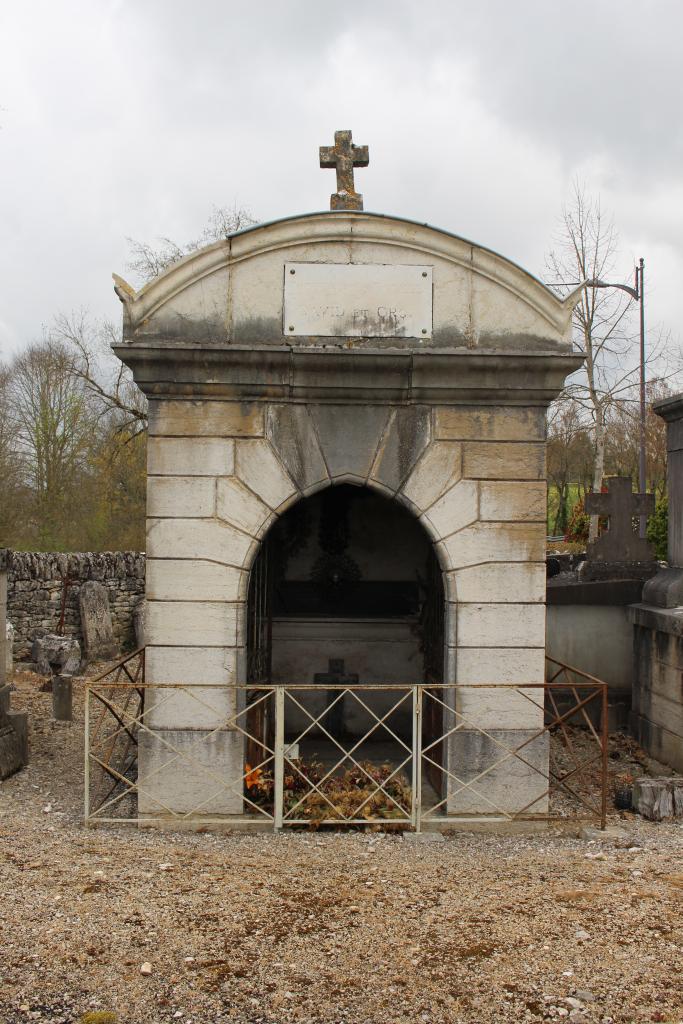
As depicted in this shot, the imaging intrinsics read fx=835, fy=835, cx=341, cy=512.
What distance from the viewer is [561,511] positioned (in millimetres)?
43500

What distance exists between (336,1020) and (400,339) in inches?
190

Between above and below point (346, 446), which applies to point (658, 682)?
below

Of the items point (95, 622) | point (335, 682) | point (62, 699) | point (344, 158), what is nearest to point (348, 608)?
point (335, 682)

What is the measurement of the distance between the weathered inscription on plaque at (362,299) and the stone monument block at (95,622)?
37.3ft

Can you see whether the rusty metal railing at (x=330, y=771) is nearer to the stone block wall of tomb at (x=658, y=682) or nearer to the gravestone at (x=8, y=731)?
the gravestone at (x=8, y=731)

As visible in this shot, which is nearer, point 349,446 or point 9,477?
point 349,446

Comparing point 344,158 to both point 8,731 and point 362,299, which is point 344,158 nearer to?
point 362,299

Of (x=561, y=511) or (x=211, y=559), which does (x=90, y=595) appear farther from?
(x=561, y=511)

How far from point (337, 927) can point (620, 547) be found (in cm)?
665

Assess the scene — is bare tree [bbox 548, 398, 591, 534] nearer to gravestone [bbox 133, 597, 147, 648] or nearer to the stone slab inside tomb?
gravestone [bbox 133, 597, 147, 648]

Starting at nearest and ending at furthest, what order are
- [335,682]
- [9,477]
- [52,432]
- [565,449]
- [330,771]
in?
[330,771] < [335,682] < [9,477] < [52,432] < [565,449]

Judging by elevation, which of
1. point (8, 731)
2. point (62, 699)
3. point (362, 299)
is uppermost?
point (362, 299)

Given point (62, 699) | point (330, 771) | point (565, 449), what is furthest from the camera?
point (565, 449)

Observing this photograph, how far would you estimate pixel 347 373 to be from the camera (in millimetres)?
6711
